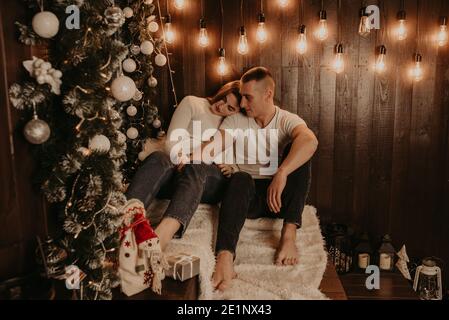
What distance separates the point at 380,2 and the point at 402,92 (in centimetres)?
57

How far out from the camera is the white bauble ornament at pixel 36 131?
4.03ft

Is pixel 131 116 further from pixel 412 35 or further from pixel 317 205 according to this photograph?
pixel 412 35

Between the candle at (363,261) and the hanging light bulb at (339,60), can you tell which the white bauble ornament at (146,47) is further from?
the candle at (363,261)

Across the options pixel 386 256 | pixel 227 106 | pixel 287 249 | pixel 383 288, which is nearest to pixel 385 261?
pixel 386 256

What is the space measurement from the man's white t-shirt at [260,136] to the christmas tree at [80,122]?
3.14ft

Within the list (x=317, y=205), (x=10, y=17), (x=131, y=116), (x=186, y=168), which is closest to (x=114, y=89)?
(x=10, y=17)

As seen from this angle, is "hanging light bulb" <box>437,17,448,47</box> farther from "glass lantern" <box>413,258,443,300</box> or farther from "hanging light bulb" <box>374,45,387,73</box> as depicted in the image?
"glass lantern" <box>413,258,443,300</box>

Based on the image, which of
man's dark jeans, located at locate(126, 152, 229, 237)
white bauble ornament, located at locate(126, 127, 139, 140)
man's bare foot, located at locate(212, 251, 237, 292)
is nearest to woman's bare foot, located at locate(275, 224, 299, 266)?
man's bare foot, located at locate(212, 251, 237, 292)

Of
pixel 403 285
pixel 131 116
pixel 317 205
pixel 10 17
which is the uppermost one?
pixel 10 17

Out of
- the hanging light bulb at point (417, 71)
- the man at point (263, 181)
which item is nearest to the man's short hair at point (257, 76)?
the man at point (263, 181)

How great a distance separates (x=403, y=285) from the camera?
2.28m

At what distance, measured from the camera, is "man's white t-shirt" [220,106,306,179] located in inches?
Result: 89.6

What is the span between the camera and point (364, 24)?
2.40 m

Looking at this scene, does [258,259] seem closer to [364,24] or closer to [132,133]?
[132,133]
